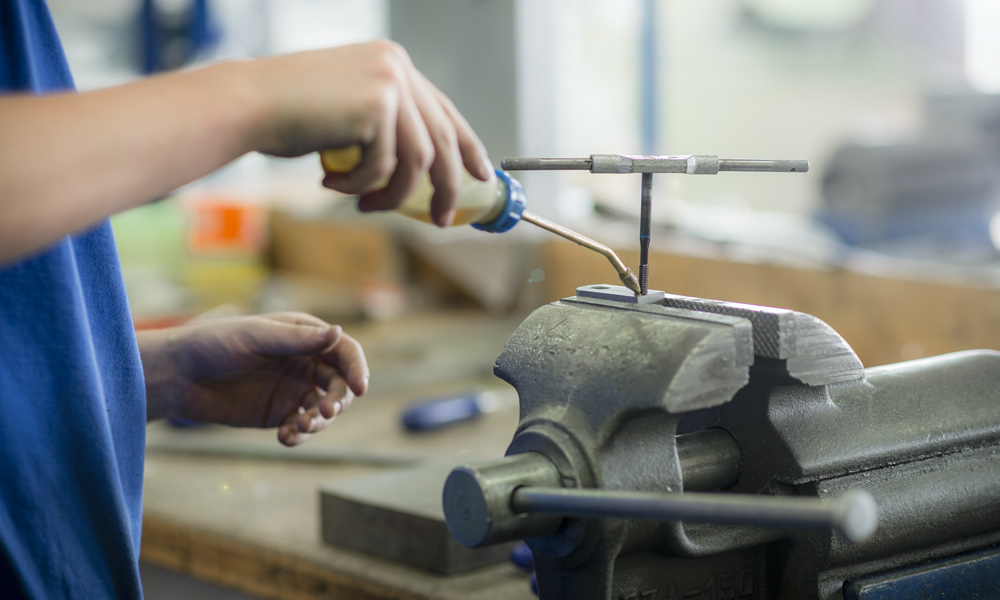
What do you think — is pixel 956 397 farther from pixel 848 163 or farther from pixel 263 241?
pixel 263 241

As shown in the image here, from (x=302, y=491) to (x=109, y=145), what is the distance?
79 centimetres

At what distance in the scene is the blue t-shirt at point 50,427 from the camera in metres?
0.58

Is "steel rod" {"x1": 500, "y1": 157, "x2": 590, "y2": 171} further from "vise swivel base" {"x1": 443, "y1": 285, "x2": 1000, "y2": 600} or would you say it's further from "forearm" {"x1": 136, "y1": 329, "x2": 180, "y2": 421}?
"forearm" {"x1": 136, "y1": 329, "x2": 180, "y2": 421}

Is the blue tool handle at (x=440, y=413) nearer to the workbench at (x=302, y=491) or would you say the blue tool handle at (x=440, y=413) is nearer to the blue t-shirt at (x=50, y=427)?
the workbench at (x=302, y=491)

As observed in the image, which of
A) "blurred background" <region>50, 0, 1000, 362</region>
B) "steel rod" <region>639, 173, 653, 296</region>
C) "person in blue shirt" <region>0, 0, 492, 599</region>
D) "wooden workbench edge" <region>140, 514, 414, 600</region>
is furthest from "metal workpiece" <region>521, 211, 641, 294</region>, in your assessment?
"blurred background" <region>50, 0, 1000, 362</region>

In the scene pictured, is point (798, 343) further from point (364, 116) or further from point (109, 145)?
point (109, 145)

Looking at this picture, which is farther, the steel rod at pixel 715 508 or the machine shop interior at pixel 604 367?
the machine shop interior at pixel 604 367

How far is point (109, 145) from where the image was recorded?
446mm

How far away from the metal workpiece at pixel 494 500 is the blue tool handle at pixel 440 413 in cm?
86

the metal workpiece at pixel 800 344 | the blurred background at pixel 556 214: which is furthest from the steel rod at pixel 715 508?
the blurred background at pixel 556 214

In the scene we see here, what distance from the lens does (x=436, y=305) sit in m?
2.38

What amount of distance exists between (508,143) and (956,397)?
6.55ft

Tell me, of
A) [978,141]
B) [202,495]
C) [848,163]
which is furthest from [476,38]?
[202,495]

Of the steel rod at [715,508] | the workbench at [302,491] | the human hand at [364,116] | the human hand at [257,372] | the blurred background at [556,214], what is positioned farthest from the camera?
the blurred background at [556,214]
